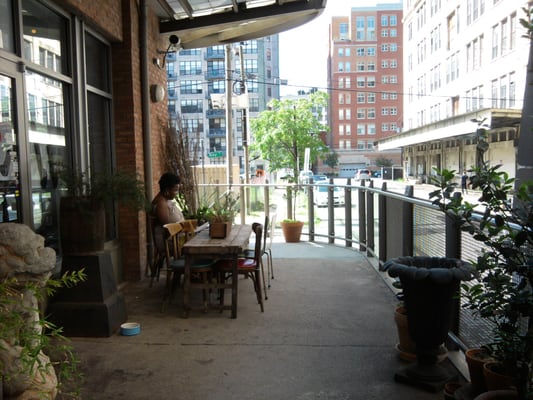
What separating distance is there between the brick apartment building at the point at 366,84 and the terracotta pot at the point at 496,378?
89651mm

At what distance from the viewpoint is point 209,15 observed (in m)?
7.77

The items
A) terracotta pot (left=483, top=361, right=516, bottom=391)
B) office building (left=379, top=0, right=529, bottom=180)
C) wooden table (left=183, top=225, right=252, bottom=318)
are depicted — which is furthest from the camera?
office building (left=379, top=0, right=529, bottom=180)

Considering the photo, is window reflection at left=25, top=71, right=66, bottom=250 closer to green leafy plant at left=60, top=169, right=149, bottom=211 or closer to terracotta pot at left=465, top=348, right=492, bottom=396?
green leafy plant at left=60, top=169, right=149, bottom=211

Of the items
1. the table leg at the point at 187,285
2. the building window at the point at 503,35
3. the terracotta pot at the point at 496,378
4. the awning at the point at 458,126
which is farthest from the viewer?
the building window at the point at 503,35

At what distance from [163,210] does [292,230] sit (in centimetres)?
426

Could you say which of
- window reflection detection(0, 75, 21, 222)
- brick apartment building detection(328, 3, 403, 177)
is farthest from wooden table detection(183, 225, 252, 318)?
brick apartment building detection(328, 3, 403, 177)

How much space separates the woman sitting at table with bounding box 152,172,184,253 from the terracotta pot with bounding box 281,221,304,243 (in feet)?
12.8

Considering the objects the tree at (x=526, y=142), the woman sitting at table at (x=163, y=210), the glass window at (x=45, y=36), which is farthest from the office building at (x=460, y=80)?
the tree at (x=526, y=142)

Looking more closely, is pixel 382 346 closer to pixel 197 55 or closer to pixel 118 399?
pixel 118 399

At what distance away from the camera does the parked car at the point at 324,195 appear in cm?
939

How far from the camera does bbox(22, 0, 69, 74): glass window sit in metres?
4.42

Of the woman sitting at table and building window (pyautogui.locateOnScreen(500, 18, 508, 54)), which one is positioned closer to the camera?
the woman sitting at table

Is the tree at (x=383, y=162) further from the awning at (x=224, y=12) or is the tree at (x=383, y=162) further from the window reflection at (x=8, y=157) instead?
the window reflection at (x=8, y=157)

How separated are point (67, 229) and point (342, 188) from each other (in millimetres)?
5967
